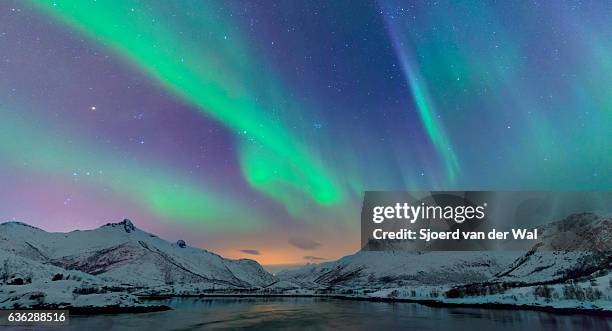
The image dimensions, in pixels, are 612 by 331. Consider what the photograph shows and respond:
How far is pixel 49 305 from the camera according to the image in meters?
115

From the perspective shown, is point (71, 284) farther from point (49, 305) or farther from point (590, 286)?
point (590, 286)

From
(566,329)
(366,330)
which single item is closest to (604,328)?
(566,329)

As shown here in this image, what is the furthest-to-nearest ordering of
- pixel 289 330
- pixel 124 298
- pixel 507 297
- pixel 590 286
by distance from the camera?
pixel 507 297, pixel 590 286, pixel 124 298, pixel 289 330

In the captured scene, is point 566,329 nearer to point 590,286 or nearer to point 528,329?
point 528,329

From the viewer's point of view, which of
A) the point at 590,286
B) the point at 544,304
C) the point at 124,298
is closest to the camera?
the point at 124,298

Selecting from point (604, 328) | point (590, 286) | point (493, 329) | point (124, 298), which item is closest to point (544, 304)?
point (590, 286)

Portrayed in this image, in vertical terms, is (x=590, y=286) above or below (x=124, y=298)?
above

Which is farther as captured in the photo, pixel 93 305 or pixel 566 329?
pixel 93 305

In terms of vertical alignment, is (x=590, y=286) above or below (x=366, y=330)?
above

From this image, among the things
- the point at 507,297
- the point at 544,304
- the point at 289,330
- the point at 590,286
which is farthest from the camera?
the point at 507,297

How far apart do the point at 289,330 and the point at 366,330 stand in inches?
471

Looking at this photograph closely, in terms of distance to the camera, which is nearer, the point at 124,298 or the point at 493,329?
the point at 493,329

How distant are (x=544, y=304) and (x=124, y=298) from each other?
426 ft

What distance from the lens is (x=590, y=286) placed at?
5984 inches
